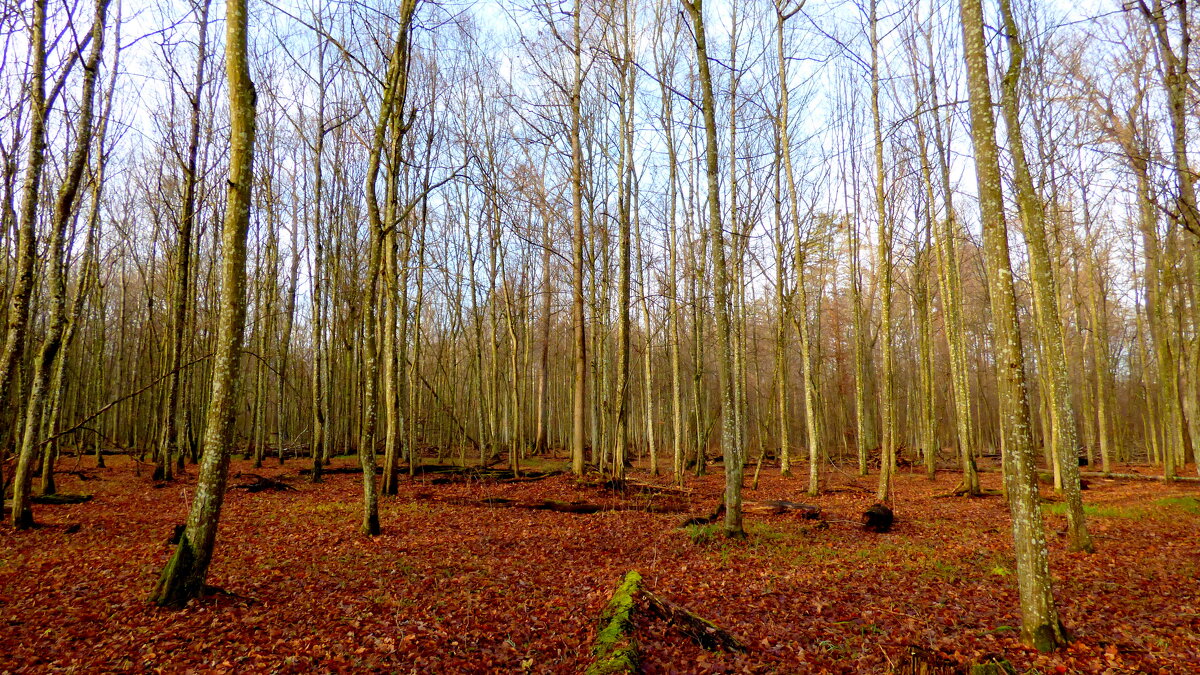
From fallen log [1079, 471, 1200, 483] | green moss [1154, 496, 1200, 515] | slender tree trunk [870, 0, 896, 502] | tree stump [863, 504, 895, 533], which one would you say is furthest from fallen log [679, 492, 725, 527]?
fallen log [1079, 471, 1200, 483]

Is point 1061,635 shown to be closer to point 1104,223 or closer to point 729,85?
point 729,85

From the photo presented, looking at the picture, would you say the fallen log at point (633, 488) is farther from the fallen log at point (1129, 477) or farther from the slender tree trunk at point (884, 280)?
the fallen log at point (1129, 477)

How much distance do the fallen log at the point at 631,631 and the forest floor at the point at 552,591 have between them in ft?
0.49

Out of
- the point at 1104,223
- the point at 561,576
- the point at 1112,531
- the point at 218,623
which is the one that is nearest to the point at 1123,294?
the point at 1104,223

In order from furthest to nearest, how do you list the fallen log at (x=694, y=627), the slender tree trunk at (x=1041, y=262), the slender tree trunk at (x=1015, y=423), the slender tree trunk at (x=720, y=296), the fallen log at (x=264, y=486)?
the fallen log at (x=264, y=486)
the slender tree trunk at (x=720, y=296)
the slender tree trunk at (x=1041, y=262)
the fallen log at (x=694, y=627)
the slender tree trunk at (x=1015, y=423)

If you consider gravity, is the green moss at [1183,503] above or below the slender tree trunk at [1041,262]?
below

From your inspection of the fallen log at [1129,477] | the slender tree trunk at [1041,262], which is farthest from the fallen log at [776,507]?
the fallen log at [1129,477]

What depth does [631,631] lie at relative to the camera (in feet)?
13.8

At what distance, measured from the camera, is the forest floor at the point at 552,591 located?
395 centimetres

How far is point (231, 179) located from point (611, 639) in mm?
5045

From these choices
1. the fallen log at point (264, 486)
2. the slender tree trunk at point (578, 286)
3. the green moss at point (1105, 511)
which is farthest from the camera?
the slender tree trunk at point (578, 286)

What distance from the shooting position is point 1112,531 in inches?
332

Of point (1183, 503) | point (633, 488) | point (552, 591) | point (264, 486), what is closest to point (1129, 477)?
point (1183, 503)

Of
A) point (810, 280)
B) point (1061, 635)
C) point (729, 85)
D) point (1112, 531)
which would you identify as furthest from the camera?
point (810, 280)
